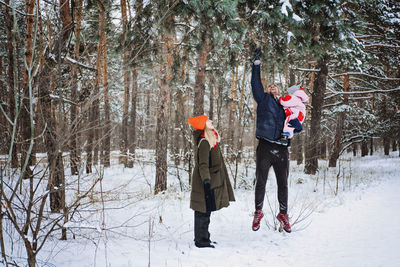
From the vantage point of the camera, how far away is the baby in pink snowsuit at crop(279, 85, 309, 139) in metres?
3.47

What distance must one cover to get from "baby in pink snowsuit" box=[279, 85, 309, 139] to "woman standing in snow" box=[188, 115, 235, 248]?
1081 millimetres

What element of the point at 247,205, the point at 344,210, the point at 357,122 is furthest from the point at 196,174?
the point at 357,122

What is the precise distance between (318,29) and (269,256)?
4.93 metres

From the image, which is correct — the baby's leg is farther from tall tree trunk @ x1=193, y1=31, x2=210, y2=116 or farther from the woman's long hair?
tall tree trunk @ x1=193, y1=31, x2=210, y2=116

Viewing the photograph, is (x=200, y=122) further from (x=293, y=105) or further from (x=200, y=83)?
(x=200, y=83)

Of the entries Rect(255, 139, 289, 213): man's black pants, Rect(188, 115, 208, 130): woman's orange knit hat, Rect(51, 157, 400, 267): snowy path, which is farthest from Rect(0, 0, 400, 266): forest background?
Rect(255, 139, 289, 213): man's black pants

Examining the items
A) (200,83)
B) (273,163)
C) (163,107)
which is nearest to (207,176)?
(273,163)

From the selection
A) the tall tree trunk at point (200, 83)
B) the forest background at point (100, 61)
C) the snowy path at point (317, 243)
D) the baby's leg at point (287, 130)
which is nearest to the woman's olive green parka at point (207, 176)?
the snowy path at point (317, 243)

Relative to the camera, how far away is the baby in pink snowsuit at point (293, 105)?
3469 millimetres

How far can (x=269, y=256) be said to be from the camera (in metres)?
3.11

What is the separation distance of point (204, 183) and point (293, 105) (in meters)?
1.70

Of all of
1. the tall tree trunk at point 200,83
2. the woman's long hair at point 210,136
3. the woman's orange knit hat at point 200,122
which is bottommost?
the woman's long hair at point 210,136

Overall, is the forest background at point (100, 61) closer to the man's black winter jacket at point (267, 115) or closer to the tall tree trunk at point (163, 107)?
the tall tree trunk at point (163, 107)

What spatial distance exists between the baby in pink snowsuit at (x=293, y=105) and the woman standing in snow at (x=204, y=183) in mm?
1081
